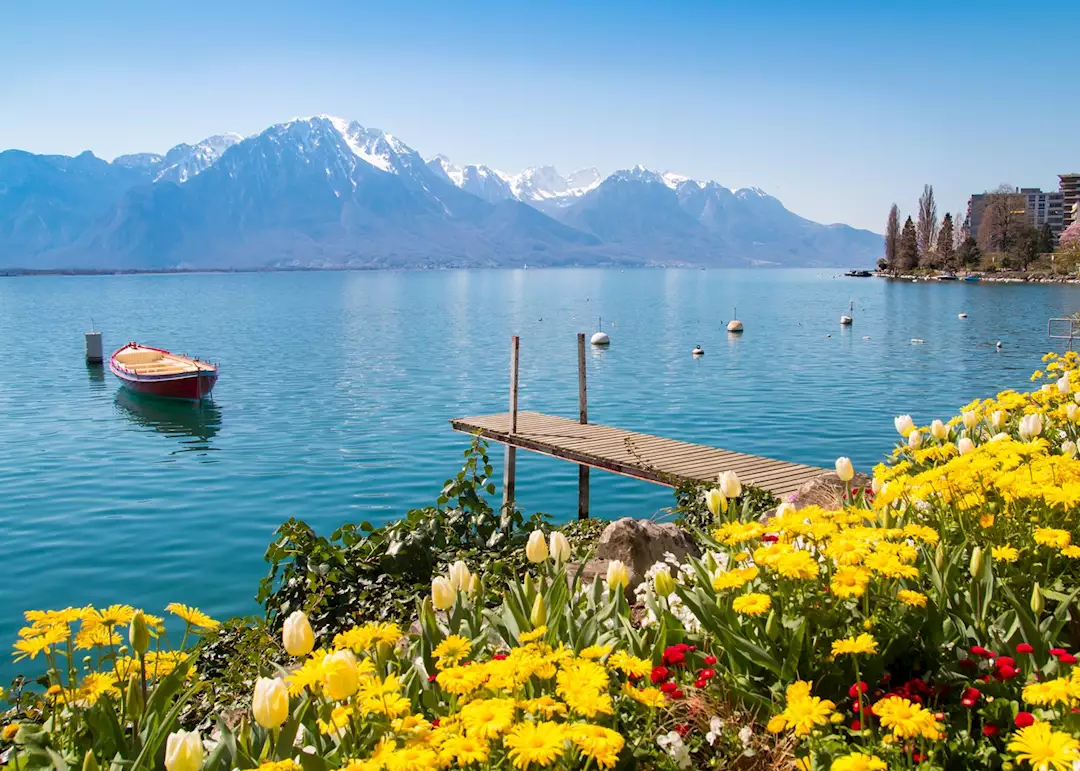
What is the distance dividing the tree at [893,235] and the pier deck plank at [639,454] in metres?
158

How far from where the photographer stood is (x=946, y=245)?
14675cm

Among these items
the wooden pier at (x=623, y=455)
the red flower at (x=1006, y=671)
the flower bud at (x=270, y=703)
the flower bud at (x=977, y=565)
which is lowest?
the wooden pier at (x=623, y=455)

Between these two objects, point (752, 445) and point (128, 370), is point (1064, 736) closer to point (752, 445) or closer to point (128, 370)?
point (752, 445)

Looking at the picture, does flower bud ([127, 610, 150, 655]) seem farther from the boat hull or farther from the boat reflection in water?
the boat hull

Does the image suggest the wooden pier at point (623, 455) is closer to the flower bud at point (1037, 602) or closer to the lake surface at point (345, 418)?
the lake surface at point (345, 418)

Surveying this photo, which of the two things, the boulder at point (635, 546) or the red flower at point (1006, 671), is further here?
the boulder at point (635, 546)

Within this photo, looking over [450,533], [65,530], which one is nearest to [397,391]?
[65,530]

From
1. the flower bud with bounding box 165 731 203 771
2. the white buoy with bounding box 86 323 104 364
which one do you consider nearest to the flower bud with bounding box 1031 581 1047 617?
the flower bud with bounding box 165 731 203 771

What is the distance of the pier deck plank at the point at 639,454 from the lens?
13.8 meters

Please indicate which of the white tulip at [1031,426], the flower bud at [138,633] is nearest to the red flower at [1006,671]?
the flower bud at [138,633]

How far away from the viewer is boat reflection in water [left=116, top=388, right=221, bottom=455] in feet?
87.6

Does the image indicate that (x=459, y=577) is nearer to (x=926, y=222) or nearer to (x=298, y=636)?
(x=298, y=636)

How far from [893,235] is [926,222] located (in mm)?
8991

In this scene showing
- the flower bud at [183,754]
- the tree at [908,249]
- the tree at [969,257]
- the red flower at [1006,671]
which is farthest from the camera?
the tree at [908,249]
